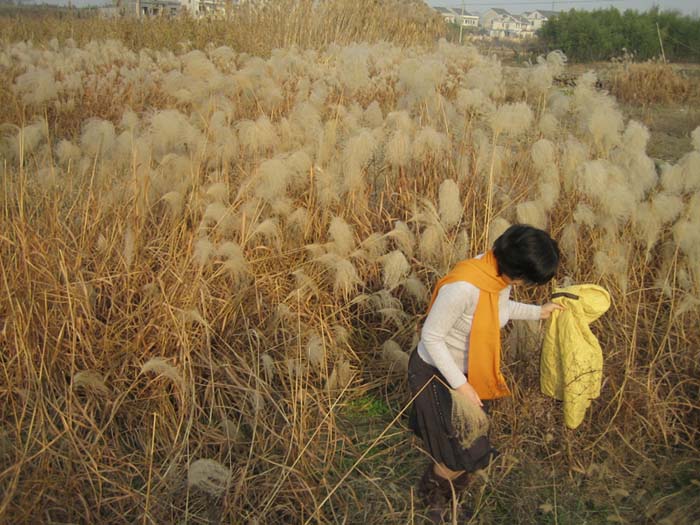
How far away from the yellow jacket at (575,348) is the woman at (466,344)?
0.27 feet

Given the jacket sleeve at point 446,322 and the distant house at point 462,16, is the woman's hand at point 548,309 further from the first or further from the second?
the distant house at point 462,16

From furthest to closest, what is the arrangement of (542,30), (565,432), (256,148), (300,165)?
(542,30) < (256,148) < (300,165) < (565,432)

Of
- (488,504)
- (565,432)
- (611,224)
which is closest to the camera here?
(488,504)

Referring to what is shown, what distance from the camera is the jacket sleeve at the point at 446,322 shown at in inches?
85.0

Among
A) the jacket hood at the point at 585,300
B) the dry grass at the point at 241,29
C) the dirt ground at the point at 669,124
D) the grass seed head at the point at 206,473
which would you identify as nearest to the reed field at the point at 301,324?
the grass seed head at the point at 206,473

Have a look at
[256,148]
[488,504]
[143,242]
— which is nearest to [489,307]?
[488,504]

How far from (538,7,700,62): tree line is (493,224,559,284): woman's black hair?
23.6 meters

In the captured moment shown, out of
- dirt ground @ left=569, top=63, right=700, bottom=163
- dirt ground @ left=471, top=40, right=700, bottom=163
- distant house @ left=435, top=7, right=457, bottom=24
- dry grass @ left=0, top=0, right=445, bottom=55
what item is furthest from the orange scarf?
distant house @ left=435, top=7, right=457, bottom=24

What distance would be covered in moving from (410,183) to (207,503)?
2164mm

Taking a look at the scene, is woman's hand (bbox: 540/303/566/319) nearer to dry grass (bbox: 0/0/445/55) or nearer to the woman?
the woman

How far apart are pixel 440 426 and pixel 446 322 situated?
42 centimetres

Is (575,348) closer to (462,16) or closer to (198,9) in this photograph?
(462,16)

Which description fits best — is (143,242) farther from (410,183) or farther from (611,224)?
(611,224)

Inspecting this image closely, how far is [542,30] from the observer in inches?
1137
